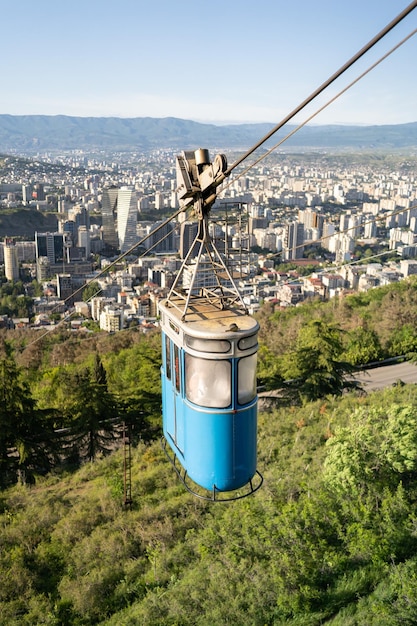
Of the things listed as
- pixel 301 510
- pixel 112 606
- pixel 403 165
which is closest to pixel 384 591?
pixel 301 510

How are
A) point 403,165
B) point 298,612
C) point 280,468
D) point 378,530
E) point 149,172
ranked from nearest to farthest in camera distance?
point 298,612, point 378,530, point 280,468, point 403,165, point 149,172

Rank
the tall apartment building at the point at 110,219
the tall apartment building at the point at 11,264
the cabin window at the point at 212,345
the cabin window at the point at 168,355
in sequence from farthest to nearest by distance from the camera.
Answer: the tall apartment building at the point at 110,219 < the tall apartment building at the point at 11,264 < the cabin window at the point at 168,355 < the cabin window at the point at 212,345

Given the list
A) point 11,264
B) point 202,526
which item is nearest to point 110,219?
point 11,264

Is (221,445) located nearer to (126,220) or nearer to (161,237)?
(161,237)

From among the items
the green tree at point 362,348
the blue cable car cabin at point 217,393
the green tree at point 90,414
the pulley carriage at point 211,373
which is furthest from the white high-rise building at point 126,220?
the blue cable car cabin at point 217,393

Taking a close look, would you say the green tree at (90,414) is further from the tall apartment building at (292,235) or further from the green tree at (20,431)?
the tall apartment building at (292,235)

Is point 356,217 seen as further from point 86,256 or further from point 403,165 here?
point 403,165
